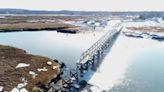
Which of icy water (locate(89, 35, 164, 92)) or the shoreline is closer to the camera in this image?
the shoreline

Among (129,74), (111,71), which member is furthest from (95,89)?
(111,71)

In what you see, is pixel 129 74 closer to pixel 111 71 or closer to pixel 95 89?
pixel 111 71

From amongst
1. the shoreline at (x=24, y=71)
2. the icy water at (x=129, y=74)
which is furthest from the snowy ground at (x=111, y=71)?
the shoreline at (x=24, y=71)

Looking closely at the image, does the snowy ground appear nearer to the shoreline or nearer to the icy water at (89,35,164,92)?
the icy water at (89,35,164,92)

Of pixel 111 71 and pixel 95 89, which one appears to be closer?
pixel 95 89

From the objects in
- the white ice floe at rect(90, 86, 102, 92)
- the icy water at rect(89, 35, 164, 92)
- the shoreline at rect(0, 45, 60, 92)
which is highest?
the shoreline at rect(0, 45, 60, 92)

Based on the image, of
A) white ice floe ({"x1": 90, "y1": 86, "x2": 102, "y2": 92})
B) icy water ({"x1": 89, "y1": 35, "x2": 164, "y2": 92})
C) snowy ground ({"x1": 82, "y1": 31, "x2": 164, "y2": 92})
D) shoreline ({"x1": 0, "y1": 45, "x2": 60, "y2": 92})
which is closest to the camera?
shoreline ({"x1": 0, "y1": 45, "x2": 60, "y2": 92})

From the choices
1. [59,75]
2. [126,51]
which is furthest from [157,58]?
[59,75]

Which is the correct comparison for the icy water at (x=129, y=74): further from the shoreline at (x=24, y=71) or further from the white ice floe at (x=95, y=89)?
the shoreline at (x=24, y=71)

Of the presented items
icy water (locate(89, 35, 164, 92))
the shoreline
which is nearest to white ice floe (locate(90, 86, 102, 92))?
icy water (locate(89, 35, 164, 92))
